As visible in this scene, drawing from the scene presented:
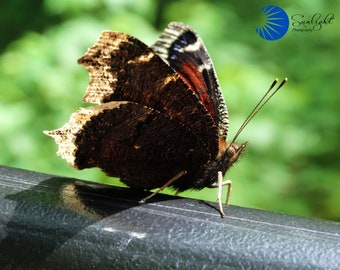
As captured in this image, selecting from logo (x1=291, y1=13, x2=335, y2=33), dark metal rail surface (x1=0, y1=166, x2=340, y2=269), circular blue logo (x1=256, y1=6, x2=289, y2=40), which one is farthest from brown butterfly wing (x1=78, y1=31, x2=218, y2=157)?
logo (x1=291, y1=13, x2=335, y2=33)

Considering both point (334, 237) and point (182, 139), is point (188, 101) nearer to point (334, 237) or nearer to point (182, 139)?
point (182, 139)

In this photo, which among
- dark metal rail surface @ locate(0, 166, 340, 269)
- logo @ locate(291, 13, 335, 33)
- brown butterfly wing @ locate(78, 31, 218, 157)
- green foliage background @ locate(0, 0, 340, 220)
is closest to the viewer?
dark metal rail surface @ locate(0, 166, 340, 269)

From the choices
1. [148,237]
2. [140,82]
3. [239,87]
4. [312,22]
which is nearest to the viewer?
[148,237]

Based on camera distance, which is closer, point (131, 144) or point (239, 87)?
point (131, 144)

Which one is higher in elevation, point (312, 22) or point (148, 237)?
point (312, 22)

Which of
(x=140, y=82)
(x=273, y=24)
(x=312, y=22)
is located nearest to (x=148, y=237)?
(x=140, y=82)

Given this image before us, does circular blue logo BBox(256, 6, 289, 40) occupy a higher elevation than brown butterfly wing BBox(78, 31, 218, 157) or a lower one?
higher

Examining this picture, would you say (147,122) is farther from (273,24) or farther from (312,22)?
(312,22)

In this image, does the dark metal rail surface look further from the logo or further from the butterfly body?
the logo
